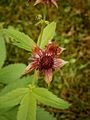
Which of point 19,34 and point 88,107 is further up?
point 19,34

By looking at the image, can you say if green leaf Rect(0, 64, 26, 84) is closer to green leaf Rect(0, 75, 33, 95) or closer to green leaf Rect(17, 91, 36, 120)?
green leaf Rect(0, 75, 33, 95)

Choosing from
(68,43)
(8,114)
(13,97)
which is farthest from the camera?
(68,43)

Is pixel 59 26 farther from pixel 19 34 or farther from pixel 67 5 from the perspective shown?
pixel 19 34

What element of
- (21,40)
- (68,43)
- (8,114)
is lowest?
(8,114)

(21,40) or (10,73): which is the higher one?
(21,40)

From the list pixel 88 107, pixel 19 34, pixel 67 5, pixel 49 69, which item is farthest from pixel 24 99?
pixel 67 5

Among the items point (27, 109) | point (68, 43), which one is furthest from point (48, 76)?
point (68, 43)

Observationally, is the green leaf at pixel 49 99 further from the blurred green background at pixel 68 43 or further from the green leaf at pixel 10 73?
the blurred green background at pixel 68 43

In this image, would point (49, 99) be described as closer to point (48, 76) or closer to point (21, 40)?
point (48, 76)
